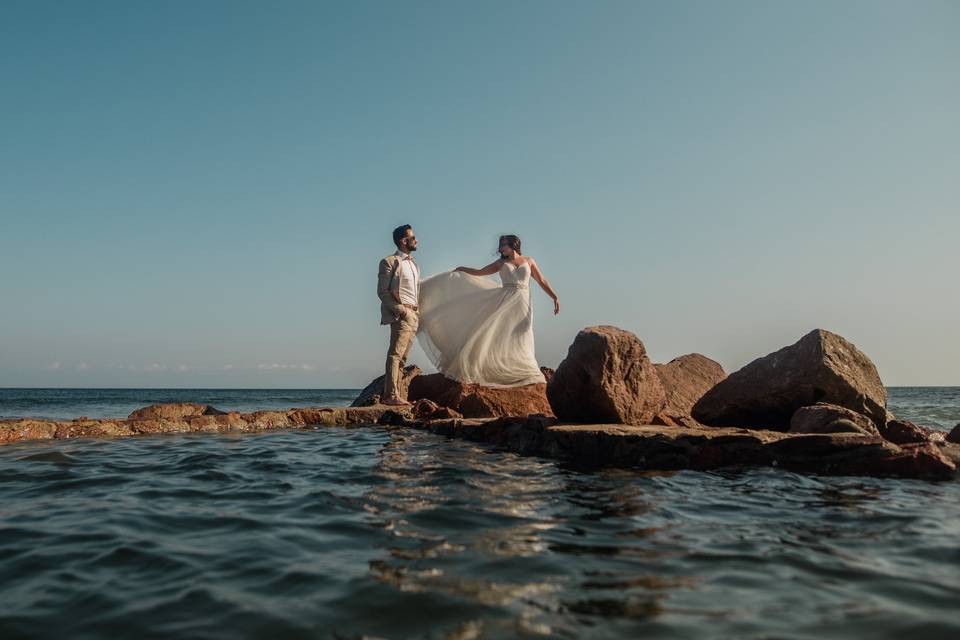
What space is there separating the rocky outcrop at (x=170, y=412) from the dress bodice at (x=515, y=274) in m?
5.33

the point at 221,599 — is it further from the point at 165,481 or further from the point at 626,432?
the point at 626,432

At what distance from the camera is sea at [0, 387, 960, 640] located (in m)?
2.48

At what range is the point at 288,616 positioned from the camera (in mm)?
2527

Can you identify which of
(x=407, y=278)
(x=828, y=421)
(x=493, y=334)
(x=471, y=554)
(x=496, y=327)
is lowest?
(x=471, y=554)

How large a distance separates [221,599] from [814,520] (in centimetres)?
360

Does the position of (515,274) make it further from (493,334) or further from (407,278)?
(407,278)

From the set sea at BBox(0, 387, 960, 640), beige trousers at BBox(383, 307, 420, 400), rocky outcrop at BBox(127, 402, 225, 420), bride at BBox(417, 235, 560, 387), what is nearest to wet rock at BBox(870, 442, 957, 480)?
sea at BBox(0, 387, 960, 640)

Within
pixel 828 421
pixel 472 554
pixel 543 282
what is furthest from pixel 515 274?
pixel 472 554

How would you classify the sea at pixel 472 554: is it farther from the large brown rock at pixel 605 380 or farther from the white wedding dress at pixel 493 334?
the white wedding dress at pixel 493 334

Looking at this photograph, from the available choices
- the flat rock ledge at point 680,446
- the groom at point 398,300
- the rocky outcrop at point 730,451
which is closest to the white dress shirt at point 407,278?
the groom at point 398,300

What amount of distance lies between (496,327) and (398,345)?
1.78 m

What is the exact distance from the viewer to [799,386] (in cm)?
845

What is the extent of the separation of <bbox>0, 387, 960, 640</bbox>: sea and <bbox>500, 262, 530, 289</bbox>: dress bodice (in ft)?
18.3

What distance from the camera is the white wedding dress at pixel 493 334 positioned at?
1112 cm
